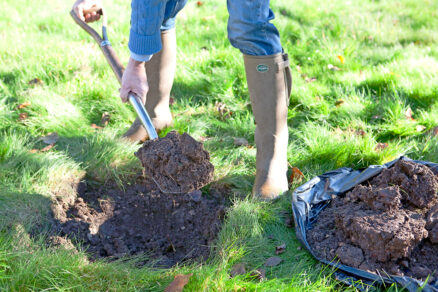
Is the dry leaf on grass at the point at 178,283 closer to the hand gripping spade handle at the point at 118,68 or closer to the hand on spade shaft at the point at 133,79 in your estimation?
the hand gripping spade handle at the point at 118,68

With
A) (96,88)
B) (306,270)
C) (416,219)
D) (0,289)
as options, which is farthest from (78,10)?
(416,219)

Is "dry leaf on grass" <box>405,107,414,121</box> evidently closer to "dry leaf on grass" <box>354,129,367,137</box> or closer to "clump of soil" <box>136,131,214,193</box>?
"dry leaf on grass" <box>354,129,367,137</box>

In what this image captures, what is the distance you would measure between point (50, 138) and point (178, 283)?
173 cm

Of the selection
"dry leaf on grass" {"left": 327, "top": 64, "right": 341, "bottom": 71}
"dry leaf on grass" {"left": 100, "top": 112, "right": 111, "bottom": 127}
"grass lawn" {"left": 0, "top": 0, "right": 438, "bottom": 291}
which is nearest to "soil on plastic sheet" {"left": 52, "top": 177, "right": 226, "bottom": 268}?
"grass lawn" {"left": 0, "top": 0, "right": 438, "bottom": 291}

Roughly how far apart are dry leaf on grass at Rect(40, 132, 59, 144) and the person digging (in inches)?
20.4

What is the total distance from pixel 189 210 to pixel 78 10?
142 centimetres

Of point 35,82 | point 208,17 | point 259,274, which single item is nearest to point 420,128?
point 259,274

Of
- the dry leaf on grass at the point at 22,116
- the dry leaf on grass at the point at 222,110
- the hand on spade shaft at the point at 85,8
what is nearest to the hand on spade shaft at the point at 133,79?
the hand on spade shaft at the point at 85,8

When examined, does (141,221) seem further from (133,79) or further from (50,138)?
(50,138)

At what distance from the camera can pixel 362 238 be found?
2016 mm

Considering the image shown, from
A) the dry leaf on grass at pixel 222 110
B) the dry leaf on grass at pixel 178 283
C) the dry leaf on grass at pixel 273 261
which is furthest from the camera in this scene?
the dry leaf on grass at pixel 222 110

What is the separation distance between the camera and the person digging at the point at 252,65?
2119mm

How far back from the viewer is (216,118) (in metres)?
3.38

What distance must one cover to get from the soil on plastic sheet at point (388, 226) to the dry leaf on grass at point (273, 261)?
7.6 inches
